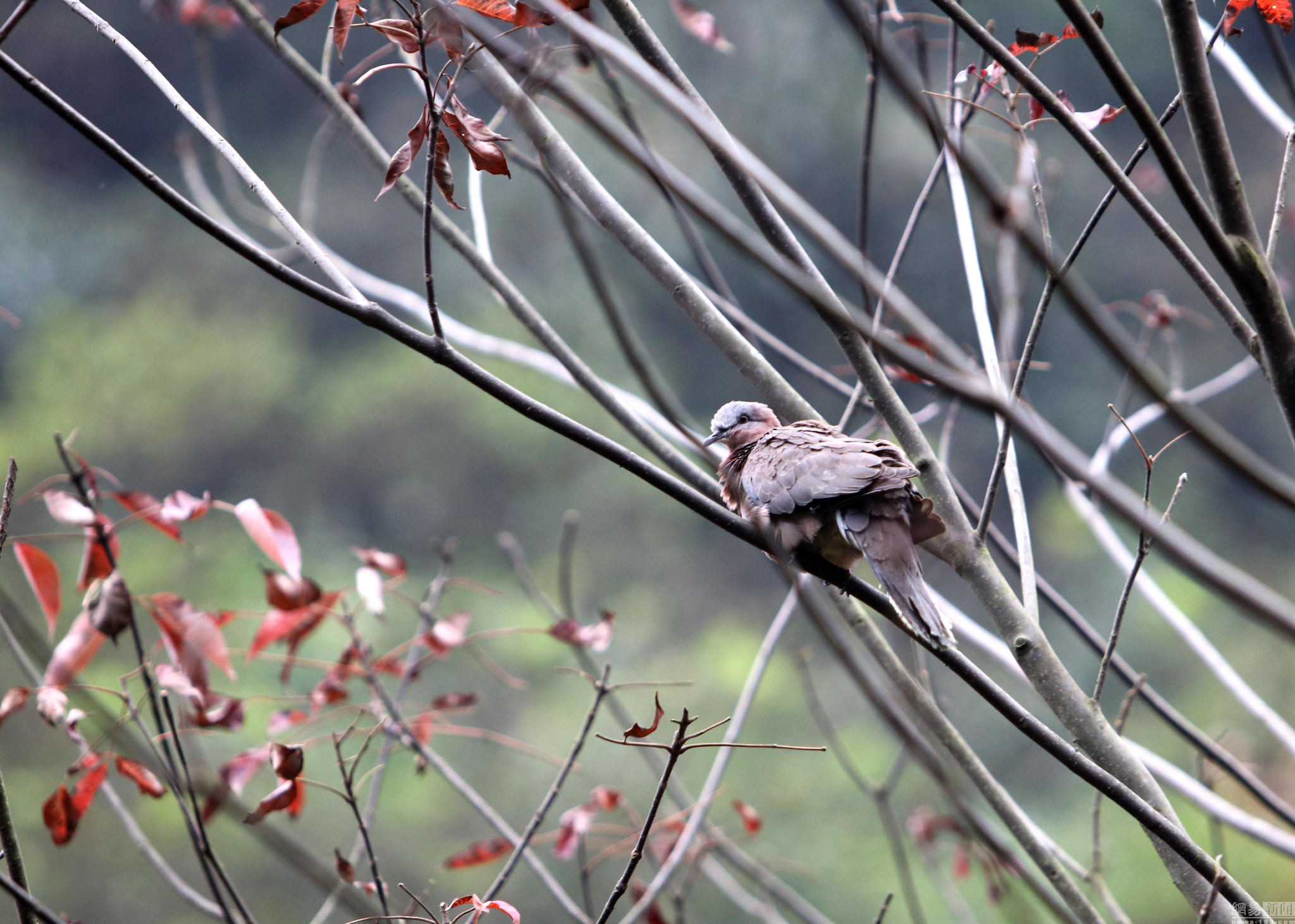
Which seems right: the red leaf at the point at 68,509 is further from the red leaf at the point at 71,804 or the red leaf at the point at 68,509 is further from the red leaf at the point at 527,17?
the red leaf at the point at 527,17

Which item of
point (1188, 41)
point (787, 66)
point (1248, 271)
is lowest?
point (1248, 271)

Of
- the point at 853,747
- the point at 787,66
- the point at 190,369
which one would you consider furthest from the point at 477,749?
the point at 787,66

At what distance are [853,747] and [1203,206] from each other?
244 inches

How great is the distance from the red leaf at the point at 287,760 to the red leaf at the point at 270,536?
Answer: 0.22 metres

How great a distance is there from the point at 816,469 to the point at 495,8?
77 centimetres

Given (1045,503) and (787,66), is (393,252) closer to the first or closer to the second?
(787,66)

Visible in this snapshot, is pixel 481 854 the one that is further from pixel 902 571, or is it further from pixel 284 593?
pixel 902 571

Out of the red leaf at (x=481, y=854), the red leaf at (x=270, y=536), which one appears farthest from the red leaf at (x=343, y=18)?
the red leaf at (x=481, y=854)

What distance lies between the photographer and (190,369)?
24.3 ft

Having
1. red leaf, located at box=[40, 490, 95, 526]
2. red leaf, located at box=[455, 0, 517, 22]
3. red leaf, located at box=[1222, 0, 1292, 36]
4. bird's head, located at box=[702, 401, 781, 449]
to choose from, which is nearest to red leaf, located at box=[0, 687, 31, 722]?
red leaf, located at box=[40, 490, 95, 526]

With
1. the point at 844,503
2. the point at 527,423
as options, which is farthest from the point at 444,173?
the point at 527,423

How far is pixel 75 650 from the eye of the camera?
109 centimetres

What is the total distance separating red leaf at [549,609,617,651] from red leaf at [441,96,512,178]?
2.98 ft

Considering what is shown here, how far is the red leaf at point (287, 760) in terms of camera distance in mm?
1104
